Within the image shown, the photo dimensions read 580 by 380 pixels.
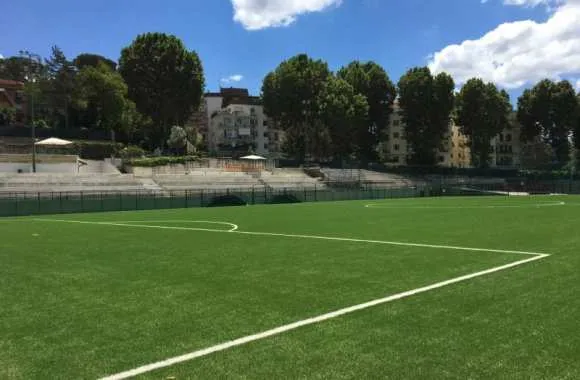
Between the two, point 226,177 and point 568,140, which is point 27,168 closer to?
point 226,177

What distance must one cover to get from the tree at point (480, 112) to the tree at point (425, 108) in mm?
5818

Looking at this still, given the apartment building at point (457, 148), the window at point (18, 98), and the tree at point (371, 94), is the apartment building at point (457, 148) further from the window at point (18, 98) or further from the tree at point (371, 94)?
the window at point (18, 98)

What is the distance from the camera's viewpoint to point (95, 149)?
6769 centimetres

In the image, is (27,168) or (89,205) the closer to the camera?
(89,205)

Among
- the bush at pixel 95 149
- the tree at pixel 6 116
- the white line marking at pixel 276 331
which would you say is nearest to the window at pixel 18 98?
the tree at pixel 6 116

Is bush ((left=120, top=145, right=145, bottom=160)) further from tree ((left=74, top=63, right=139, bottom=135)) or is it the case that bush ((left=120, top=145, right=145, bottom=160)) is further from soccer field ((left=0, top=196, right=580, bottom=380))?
soccer field ((left=0, top=196, right=580, bottom=380))

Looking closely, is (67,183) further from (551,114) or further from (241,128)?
(551,114)

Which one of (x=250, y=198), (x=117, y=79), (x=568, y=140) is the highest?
(x=117, y=79)

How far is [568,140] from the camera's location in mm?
110625

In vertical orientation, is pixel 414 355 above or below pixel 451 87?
below

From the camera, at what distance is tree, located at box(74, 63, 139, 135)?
7431cm

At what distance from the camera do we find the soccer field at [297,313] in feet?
16.4

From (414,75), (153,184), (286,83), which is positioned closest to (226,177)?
(153,184)

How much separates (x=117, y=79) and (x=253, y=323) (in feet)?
249
